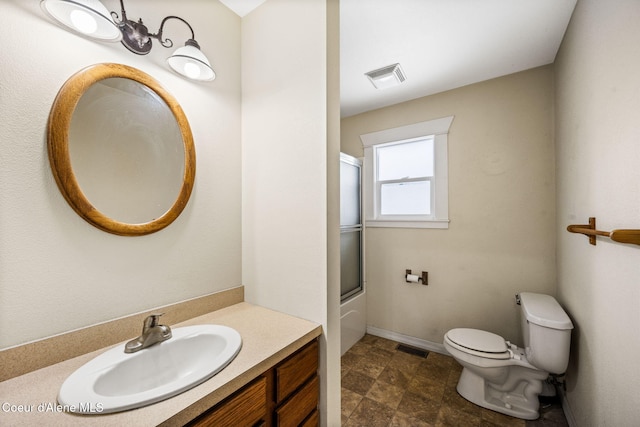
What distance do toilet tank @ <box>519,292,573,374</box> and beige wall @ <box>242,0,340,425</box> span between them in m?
1.28

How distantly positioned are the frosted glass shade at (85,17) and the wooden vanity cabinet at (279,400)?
133 cm

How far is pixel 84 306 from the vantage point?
90 cm

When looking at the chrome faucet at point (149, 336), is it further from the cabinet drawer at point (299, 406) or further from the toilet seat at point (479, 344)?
the toilet seat at point (479, 344)

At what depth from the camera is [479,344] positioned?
1716 mm

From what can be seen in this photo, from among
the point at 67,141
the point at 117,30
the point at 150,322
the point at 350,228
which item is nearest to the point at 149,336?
the point at 150,322

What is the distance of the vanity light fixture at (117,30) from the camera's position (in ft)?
2.64

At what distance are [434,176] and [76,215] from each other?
8.26 feet

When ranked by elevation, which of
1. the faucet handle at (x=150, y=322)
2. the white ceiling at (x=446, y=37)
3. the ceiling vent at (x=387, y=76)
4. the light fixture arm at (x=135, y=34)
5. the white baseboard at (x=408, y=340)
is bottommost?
the white baseboard at (x=408, y=340)

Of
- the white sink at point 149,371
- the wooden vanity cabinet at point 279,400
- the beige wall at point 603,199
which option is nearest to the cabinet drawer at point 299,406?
the wooden vanity cabinet at point 279,400

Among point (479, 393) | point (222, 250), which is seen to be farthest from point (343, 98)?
point (479, 393)

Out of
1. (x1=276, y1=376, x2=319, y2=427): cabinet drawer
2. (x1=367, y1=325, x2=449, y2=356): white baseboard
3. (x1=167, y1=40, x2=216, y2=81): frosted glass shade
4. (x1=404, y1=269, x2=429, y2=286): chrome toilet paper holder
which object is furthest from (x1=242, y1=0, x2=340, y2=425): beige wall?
(x1=367, y1=325, x2=449, y2=356): white baseboard

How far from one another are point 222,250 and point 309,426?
0.93 metres

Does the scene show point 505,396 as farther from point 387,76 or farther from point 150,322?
point 387,76

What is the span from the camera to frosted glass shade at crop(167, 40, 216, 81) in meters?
1.05
